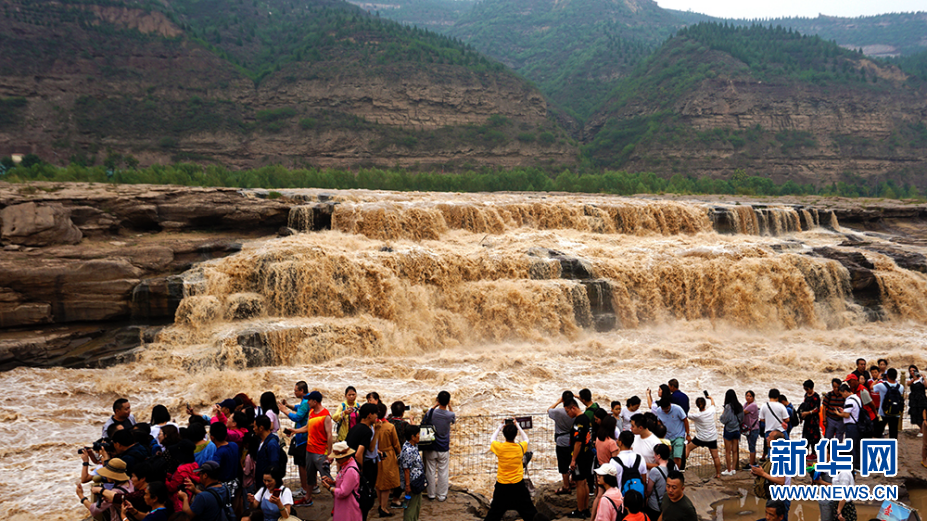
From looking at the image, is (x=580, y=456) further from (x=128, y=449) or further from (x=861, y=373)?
(x=861, y=373)

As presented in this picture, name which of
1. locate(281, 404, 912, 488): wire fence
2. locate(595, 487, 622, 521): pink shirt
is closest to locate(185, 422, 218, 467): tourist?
locate(281, 404, 912, 488): wire fence

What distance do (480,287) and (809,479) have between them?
1205 cm

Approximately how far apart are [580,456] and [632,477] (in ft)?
4.71

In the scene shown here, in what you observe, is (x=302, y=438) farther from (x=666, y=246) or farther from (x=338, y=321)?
(x=666, y=246)

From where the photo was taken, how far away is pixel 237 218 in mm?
21422

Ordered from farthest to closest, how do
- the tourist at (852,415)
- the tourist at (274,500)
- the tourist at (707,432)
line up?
the tourist at (707,432) → the tourist at (852,415) → the tourist at (274,500)

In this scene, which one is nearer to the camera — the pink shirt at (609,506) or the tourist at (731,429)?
the pink shirt at (609,506)

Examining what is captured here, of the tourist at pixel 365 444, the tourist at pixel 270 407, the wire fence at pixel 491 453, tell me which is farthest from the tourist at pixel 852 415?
the tourist at pixel 270 407

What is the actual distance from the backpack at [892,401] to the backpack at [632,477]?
5.77 m

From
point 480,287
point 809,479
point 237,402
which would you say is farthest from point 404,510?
point 480,287

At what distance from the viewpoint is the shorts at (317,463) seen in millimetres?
6410

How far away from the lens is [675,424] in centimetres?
682

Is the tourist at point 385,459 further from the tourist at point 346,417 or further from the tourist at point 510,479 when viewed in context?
the tourist at point 510,479

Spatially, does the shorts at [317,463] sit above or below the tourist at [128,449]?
below
